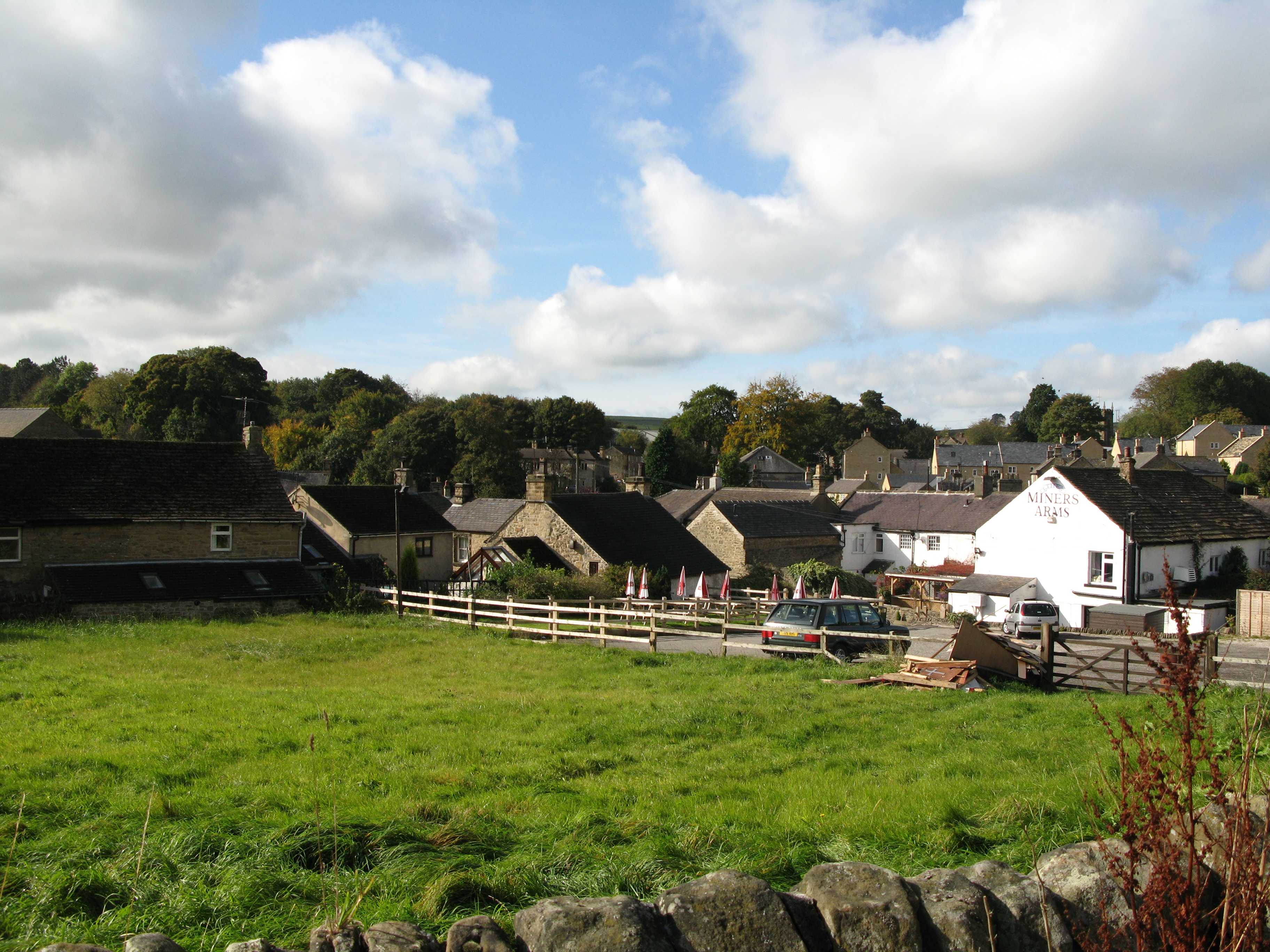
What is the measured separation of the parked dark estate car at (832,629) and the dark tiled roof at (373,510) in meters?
24.8

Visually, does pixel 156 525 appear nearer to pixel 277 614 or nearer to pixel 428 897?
pixel 277 614

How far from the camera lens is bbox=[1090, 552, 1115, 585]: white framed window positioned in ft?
121

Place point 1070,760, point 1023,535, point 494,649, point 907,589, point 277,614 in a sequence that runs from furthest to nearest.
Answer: point 907,589 → point 1023,535 → point 277,614 → point 494,649 → point 1070,760

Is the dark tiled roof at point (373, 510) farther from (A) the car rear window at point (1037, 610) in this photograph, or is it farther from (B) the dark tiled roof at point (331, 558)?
(A) the car rear window at point (1037, 610)

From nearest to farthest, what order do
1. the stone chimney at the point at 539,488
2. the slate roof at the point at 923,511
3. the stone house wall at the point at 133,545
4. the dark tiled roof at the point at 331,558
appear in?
the stone house wall at the point at 133,545 → the dark tiled roof at the point at 331,558 → the stone chimney at the point at 539,488 → the slate roof at the point at 923,511

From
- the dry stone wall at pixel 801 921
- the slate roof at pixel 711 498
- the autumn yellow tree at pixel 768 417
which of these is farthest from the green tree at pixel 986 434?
the dry stone wall at pixel 801 921

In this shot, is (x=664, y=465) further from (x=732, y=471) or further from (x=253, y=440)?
(x=253, y=440)

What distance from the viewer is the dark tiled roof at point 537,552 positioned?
3888 cm

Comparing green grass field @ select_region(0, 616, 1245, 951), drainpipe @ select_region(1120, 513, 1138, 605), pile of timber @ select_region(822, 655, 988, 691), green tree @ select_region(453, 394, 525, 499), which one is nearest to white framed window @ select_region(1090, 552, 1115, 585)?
drainpipe @ select_region(1120, 513, 1138, 605)

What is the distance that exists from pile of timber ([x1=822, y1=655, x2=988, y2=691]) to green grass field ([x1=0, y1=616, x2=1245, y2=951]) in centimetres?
63

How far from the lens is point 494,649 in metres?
22.1

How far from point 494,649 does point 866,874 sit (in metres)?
18.2

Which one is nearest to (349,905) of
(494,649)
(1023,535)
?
(494,649)

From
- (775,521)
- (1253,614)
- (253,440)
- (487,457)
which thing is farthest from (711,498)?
(487,457)
